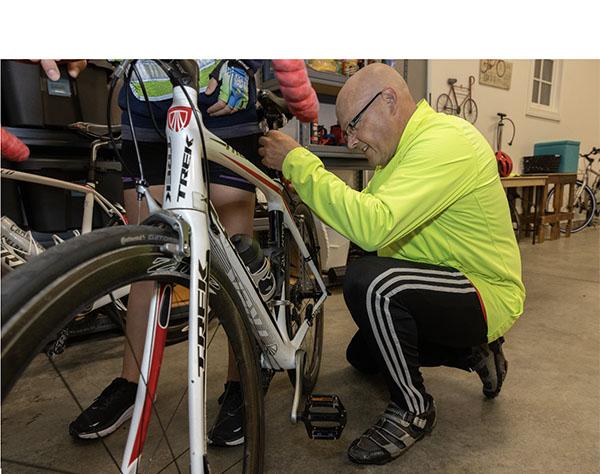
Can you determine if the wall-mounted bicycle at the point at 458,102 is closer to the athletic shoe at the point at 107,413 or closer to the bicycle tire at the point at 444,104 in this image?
the bicycle tire at the point at 444,104

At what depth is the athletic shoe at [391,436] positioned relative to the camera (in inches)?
37.5

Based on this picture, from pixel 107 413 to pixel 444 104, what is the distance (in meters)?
4.08

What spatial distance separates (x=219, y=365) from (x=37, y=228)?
3.46 ft

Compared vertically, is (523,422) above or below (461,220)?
below

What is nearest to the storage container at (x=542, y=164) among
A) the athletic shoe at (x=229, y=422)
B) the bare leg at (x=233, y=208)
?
the bare leg at (x=233, y=208)

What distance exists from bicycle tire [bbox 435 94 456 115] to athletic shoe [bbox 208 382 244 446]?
12.4ft

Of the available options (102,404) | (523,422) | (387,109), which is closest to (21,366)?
(102,404)

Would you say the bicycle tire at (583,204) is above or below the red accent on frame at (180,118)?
below

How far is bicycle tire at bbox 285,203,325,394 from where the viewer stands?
1.16 meters

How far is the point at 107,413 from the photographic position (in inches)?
41.0

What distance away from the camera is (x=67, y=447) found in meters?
1.03

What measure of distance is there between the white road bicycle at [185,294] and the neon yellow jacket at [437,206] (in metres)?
0.19

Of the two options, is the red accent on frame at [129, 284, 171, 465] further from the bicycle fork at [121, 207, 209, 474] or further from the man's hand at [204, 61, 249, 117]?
the man's hand at [204, 61, 249, 117]
